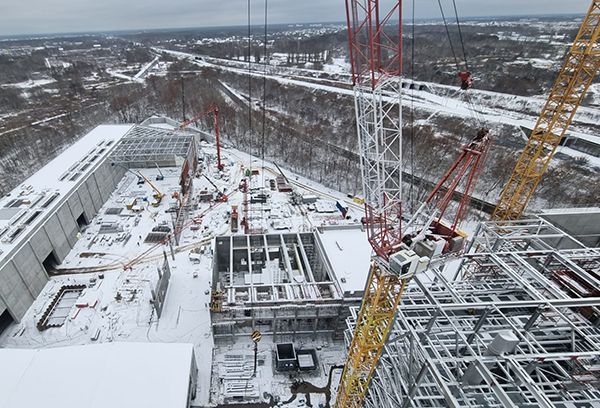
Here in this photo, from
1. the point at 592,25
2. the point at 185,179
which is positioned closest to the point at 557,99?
the point at 592,25

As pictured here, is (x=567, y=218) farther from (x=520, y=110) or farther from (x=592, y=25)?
(x=520, y=110)

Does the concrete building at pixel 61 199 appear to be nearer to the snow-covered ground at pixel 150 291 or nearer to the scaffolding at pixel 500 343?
the snow-covered ground at pixel 150 291

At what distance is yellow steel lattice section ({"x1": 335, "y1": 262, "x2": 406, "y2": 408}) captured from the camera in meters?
17.1

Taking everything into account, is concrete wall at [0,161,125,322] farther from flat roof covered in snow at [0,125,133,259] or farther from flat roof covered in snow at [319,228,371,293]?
flat roof covered in snow at [319,228,371,293]

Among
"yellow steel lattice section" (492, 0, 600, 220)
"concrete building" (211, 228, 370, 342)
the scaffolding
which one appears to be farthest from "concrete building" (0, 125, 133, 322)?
"yellow steel lattice section" (492, 0, 600, 220)

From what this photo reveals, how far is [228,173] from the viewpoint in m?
61.7

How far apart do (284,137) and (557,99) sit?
5135 centimetres

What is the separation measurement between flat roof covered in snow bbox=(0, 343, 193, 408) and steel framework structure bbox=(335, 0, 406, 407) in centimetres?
1366

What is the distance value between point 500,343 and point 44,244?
146ft

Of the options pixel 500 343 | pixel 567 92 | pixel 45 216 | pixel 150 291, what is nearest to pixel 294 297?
pixel 500 343

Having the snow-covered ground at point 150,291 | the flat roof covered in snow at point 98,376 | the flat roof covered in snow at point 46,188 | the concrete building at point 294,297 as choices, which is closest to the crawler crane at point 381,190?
the concrete building at point 294,297

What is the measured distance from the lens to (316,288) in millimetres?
29281

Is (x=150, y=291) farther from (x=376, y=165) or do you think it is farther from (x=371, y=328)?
(x=376, y=165)

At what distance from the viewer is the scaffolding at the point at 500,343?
575 inches
